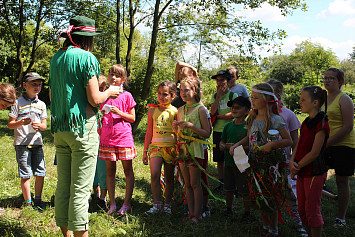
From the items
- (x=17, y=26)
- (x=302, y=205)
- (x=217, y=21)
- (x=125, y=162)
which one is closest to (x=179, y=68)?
(x=125, y=162)

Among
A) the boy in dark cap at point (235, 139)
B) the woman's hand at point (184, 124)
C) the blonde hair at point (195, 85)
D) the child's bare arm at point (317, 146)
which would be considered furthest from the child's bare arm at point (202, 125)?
the child's bare arm at point (317, 146)

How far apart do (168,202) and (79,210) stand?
1.69m

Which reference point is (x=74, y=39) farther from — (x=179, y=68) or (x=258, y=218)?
(x=258, y=218)

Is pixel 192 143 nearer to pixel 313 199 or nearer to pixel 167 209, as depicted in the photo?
pixel 167 209

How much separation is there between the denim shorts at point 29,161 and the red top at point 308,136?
130 inches

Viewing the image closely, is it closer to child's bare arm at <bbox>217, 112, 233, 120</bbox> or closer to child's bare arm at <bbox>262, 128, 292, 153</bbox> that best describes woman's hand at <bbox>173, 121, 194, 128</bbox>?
child's bare arm at <bbox>262, 128, 292, 153</bbox>

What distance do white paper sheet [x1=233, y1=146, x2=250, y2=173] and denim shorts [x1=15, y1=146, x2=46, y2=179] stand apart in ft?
8.63

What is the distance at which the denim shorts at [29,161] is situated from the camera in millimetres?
4031

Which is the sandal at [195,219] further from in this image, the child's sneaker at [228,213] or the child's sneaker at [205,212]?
the child's sneaker at [228,213]

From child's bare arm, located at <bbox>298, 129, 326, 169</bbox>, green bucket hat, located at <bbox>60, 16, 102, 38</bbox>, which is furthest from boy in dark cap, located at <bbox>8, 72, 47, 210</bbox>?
child's bare arm, located at <bbox>298, 129, 326, 169</bbox>

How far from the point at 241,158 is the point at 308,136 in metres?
0.75

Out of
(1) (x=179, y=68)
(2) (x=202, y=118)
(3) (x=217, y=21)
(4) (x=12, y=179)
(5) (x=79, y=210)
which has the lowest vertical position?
(4) (x=12, y=179)

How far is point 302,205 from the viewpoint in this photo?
3.12 metres

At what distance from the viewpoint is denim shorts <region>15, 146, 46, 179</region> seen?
4.03 m
